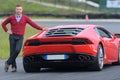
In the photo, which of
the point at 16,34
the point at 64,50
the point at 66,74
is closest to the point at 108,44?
the point at 64,50

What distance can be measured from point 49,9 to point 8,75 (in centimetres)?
4983

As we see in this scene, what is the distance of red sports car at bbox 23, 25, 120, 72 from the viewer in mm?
12680

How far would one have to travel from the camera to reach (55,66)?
12922 mm

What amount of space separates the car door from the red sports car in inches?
15.1

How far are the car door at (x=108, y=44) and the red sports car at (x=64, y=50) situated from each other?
383 millimetres

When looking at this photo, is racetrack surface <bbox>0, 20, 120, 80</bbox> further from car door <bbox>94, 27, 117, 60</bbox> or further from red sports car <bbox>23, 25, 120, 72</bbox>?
car door <bbox>94, 27, 117, 60</bbox>

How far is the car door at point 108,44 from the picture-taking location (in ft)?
44.8

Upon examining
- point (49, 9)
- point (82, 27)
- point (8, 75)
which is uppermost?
point (82, 27)

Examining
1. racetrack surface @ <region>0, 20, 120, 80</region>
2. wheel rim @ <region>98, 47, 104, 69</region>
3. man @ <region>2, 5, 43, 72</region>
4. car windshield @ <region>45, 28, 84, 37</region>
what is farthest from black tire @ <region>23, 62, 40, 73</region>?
wheel rim @ <region>98, 47, 104, 69</region>

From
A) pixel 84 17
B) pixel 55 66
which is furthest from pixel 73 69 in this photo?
pixel 84 17

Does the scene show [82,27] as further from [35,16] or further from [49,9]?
[49,9]

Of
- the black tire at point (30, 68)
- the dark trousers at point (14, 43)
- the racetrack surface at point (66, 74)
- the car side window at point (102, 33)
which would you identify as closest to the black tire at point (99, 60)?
the racetrack surface at point (66, 74)

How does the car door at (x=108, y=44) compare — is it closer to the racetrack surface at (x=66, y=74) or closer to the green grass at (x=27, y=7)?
the racetrack surface at (x=66, y=74)

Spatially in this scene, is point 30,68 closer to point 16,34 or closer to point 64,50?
point 16,34
